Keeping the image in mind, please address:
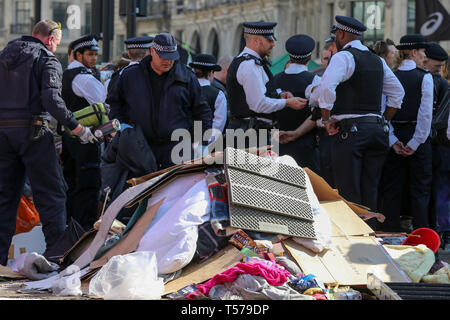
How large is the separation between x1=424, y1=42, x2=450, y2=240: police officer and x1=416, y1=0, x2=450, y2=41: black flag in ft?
67.6

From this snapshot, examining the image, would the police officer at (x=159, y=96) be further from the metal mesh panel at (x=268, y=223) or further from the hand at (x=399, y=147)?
the hand at (x=399, y=147)

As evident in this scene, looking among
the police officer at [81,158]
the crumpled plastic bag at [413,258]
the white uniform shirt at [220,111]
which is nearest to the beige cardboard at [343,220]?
the crumpled plastic bag at [413,258]

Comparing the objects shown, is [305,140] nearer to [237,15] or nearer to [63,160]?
[63,160]

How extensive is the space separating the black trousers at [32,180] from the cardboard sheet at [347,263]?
2458mm

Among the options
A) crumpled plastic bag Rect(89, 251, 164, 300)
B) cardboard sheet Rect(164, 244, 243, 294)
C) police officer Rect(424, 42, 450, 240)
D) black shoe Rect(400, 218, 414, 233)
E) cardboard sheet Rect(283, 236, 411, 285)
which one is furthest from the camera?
black shoe Rect(400, 218, 414, 233)

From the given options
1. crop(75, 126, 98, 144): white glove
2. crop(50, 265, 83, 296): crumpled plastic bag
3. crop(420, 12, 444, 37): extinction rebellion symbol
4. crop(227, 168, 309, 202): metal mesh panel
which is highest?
crop(420, 12, 444, 37): extinction rebellion symbol

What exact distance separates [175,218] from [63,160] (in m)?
4.29

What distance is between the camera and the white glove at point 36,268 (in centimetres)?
748

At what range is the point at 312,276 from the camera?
649 cm

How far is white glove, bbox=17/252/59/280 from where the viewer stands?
748 centimetres

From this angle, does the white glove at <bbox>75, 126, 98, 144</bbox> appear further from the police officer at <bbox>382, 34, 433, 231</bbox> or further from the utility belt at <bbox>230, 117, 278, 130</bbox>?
the police officer at <bbox>382, 34, 433, 231</bbox>

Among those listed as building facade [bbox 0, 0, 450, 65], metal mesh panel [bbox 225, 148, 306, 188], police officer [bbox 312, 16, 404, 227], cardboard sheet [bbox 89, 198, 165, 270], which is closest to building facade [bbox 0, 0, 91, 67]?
building facade [bbox 0, 0, 450, 65]

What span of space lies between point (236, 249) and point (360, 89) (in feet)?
9.66

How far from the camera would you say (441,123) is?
412 inches
